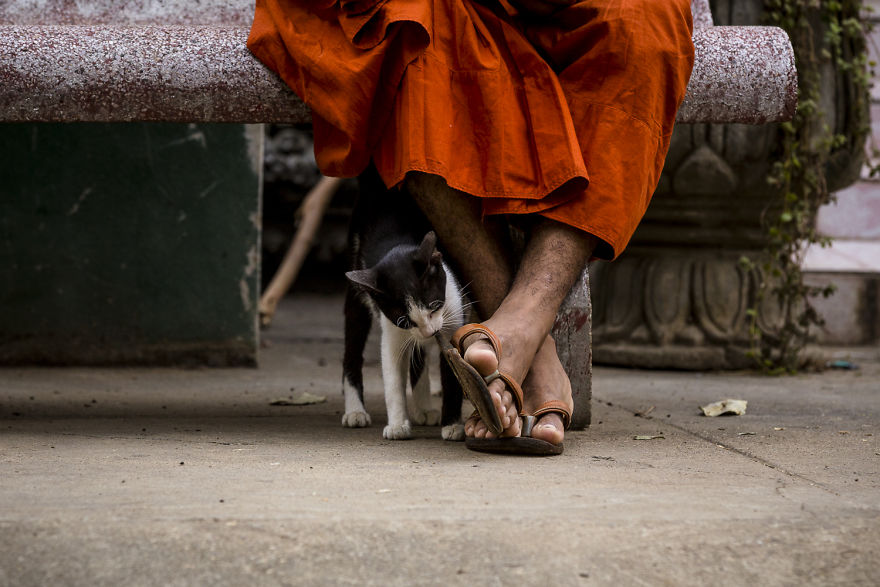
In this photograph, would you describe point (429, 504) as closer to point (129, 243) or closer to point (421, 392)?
point (421, 392)

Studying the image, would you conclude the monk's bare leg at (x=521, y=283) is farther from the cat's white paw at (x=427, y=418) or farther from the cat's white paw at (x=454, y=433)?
the cat's white paw at (x=427, y=418)

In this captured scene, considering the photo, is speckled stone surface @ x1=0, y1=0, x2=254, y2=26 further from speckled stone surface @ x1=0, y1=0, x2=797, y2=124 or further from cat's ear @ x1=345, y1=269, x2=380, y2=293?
cat's ear @ x1=345, y1=269, x2=380, y2=293

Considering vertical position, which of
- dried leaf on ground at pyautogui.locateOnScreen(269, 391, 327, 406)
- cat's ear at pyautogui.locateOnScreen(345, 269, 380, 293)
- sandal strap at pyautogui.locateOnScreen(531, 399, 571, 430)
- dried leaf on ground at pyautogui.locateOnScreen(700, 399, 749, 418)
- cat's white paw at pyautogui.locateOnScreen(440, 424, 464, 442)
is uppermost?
cat's ear at pyautogui.locateOnScreen(345, 269, 380, 293)

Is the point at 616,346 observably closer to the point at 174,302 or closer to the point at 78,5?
the point at 174,302

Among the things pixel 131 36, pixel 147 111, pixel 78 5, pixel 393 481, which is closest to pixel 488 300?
pixel 393 481

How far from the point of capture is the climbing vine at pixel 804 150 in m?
3.07

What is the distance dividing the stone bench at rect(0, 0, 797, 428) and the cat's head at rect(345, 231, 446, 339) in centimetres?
27

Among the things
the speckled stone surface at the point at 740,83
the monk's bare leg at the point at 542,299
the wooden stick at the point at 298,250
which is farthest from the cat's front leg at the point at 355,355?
the wooden stick at the point at 298,250

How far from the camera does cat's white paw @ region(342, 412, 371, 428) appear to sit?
2.12 metres

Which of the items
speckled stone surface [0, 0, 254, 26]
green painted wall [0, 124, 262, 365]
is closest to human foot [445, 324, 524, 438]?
speckled stone surface [0, 0, 254, 26]

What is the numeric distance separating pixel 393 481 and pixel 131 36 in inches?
42.7

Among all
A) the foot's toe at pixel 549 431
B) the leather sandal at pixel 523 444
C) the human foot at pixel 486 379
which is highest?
the human foot at pixel 486 379

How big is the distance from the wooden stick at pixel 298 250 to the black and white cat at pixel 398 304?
2.26m

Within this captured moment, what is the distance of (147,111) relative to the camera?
6.21ft
